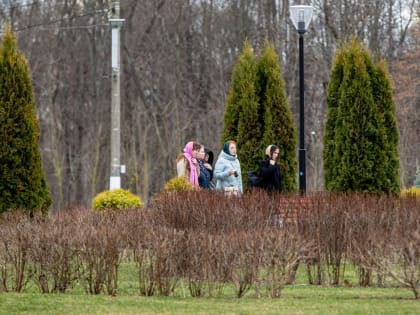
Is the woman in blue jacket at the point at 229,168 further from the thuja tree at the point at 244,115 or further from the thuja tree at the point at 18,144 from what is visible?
the thuja tree at the point at 18,144

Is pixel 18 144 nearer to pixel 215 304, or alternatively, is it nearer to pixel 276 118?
pixel 276 118

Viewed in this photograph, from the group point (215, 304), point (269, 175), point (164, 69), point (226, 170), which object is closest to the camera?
point (215, 304)

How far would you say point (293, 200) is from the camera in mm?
14984

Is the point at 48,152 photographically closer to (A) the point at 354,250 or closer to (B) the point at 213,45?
(B) the point at 213,45

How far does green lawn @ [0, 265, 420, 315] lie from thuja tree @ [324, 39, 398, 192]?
7967mm

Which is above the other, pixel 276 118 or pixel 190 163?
pixel 276 118

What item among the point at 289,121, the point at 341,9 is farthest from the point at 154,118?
the point at 289,121

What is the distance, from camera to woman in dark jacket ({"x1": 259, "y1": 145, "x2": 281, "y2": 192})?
61.1ft

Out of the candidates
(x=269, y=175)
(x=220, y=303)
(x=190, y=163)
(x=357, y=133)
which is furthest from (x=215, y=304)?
(x=357, y=133)

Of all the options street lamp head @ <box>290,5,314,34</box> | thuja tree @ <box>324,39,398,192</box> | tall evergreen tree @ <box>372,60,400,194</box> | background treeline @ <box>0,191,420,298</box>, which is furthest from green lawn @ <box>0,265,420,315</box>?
street lamp head @ <box>290,5,314,34</box>

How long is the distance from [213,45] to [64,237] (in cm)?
3508

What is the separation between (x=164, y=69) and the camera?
47.5 meters

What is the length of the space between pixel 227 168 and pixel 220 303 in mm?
7866

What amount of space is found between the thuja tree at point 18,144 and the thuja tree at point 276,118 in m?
4.57
